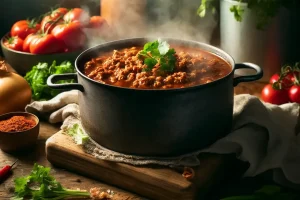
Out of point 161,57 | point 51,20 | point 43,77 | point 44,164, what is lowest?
point 44,164

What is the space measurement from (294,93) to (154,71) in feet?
2.40

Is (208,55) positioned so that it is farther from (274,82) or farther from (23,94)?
(23,94)

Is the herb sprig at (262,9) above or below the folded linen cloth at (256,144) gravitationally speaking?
above

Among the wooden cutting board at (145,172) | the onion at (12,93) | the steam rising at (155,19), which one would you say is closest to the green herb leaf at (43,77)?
the onion at (12,93)

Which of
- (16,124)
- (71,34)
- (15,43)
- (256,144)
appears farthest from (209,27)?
(16,124)

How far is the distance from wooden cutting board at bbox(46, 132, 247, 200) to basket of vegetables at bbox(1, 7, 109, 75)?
69cm

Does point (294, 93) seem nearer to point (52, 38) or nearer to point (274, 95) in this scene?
point (274, 95)

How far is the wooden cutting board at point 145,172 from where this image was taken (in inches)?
57.7

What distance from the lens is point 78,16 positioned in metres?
2.43

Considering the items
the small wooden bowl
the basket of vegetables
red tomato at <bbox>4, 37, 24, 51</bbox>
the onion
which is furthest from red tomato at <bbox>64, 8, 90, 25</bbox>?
the small wooden bowl

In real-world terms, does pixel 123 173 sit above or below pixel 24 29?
below

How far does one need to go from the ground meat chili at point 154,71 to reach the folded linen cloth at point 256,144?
6.9 inches

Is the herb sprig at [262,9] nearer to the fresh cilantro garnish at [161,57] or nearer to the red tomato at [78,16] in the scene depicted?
the fresh cilantro garnish at [161,57]

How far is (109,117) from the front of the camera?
4.96ft
